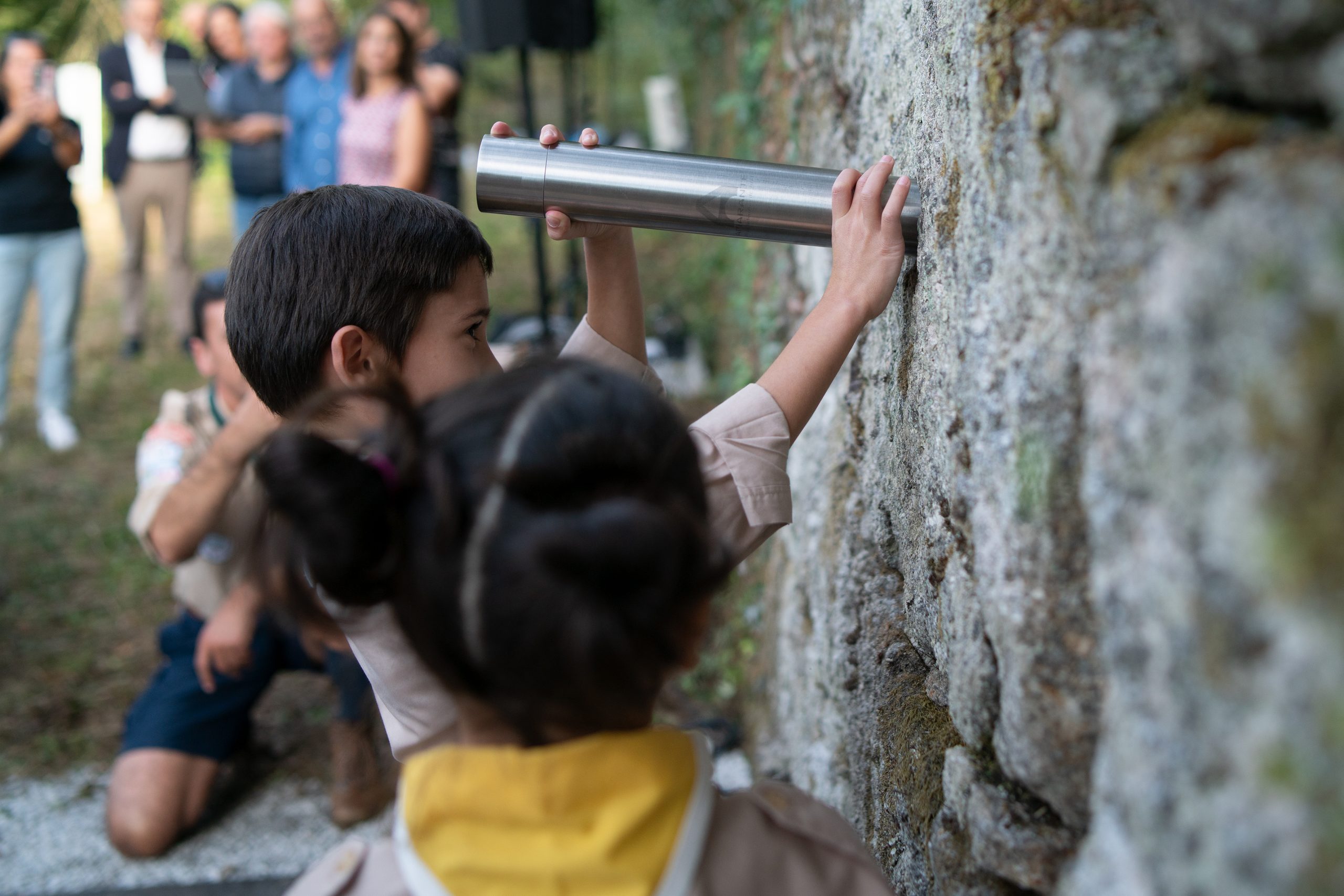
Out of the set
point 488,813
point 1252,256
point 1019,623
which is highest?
point 1252,256

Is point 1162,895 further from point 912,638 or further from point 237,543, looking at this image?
point 237,543

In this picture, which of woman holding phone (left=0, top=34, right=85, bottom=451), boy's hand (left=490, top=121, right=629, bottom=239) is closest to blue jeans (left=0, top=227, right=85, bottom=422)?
woman holding phone (left=0, top=34, right=85, bottom=451)

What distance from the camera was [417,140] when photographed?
4.23m

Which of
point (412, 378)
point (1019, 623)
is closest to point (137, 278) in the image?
point (412, 378)

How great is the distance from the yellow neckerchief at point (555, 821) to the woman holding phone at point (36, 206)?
4.67 metres

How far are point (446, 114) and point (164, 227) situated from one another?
73.3 inches

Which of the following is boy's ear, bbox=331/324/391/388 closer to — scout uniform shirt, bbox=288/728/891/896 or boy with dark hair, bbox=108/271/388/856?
scout uniform shirt, bbox=288/728/891/896

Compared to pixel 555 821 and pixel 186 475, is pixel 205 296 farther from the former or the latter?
pixel 555 821

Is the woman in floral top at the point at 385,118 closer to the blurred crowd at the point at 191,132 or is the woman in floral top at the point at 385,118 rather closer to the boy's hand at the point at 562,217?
the blurred crowd at the point at 191,132

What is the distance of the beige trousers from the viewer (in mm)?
5793

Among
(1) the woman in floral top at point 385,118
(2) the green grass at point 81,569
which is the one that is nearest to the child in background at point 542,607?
(2) the green grass at point 81,569

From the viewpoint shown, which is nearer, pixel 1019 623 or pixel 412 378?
pixel 1019 623

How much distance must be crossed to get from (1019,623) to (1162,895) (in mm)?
256

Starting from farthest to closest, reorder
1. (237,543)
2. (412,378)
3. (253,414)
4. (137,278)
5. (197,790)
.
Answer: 1. (137,278)
2. (197,790)
3. (253,414)
4. (412,378)
5. (237,543)
